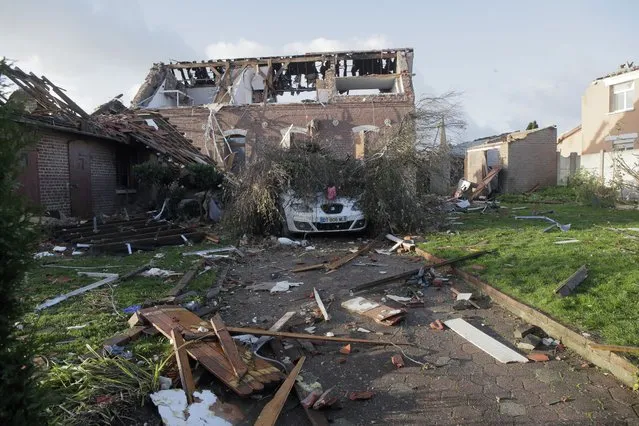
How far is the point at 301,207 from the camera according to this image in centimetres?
1024

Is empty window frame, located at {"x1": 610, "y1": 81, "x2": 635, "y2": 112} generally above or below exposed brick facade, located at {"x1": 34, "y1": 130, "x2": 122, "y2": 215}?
above

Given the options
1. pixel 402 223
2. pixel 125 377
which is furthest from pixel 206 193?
pixel 125 377

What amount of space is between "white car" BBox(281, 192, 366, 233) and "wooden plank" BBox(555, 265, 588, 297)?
511cm

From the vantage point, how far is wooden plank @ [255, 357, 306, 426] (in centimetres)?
294

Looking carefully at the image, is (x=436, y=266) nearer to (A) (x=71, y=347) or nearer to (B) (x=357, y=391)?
(B) (x=357, y=391)

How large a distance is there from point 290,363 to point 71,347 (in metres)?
2.00

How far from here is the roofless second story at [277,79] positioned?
2350 centimetres

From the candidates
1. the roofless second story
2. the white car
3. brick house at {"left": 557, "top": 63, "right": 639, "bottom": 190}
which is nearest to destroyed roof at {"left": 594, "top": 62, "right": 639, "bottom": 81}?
brick house at {"left": 557, "top": 63, "right": 639, "bottom": 190}

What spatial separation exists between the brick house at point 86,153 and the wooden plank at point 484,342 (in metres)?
10.1

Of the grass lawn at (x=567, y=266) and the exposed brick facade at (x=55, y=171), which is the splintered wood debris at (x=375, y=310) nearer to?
the grass lawn at (x=567, y=266)

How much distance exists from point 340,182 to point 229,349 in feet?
23.2

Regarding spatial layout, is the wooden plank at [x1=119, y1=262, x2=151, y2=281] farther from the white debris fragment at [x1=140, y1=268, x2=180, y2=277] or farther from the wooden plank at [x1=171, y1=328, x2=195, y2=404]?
the wooden plank at [x1=171, y1=328, x2=195, y2=404]

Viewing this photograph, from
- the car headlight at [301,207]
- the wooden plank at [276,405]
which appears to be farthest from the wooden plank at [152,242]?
the wooden plank at [276,405]

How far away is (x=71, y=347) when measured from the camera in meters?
3.99
